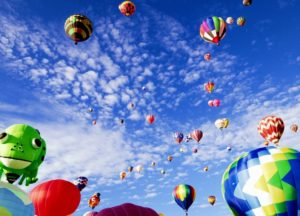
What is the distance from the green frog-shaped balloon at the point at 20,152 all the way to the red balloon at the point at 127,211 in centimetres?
283

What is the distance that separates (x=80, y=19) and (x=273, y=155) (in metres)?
14.7

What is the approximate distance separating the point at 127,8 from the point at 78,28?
8621 millimetres

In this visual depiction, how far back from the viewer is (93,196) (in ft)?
122

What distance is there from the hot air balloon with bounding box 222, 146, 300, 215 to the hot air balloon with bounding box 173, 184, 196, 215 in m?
17.1

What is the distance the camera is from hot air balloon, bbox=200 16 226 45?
3084 cm

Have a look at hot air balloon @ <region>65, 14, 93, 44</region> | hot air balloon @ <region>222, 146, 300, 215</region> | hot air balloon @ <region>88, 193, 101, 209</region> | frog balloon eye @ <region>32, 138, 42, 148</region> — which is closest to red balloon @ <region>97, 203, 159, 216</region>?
frog balloon eye @ <region>32, 138, 42, 148</region>

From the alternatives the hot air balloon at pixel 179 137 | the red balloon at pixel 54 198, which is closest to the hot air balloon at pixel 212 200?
the hot air balloon at pixel 179 137

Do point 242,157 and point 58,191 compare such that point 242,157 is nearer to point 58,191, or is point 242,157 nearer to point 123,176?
point 58,191

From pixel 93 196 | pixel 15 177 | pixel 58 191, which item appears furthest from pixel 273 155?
pixel 93 196

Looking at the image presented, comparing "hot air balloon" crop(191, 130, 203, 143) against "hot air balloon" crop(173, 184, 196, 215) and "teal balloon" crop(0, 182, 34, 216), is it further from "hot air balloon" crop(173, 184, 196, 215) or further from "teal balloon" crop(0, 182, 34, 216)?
"teal balloon" crop(0, 182, 34, 216)

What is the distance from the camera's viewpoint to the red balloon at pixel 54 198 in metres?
14.1

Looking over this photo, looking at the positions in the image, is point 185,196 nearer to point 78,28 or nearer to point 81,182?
point 81,182

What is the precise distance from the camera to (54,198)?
14.2 metres

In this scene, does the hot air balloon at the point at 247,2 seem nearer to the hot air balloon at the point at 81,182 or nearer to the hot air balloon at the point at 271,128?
the hot air balloon at the point at 271,128
